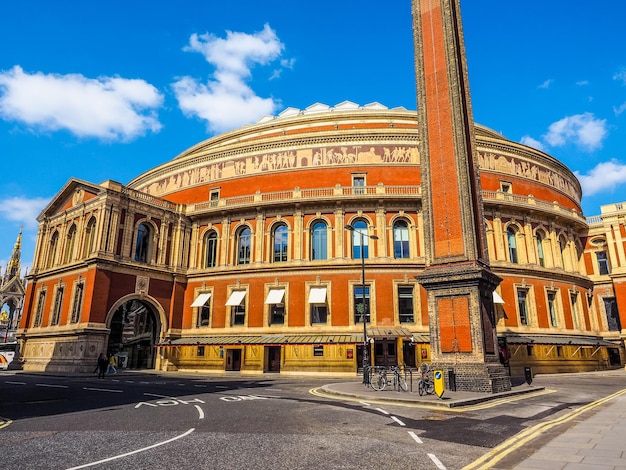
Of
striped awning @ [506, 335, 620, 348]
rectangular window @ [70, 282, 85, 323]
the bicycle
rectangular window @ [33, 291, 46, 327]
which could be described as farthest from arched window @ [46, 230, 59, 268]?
striped awning @ [506, 335, 620, 348]

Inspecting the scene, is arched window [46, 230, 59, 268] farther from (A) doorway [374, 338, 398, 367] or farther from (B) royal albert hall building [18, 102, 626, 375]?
(A) doorway [374, 338, 398, 367]

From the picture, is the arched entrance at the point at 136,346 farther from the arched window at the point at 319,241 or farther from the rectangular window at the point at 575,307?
the rectangular window at the point at 575,307

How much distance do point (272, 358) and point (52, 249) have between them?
2489 cm

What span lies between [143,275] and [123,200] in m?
6.73

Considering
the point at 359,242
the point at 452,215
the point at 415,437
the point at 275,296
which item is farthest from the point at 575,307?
the point at 415,437

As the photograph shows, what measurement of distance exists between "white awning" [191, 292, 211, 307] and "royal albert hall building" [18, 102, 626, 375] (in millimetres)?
204

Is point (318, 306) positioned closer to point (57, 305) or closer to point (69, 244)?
point (57, 305)

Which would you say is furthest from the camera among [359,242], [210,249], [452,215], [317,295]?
[210,249]

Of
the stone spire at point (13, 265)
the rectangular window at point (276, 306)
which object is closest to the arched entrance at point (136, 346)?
the rectangular window at point (276, 306)

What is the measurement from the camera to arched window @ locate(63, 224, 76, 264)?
38656 millimetres

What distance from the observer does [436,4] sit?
24.6 metres

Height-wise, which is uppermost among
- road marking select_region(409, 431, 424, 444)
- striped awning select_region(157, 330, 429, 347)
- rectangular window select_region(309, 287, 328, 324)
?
rectangular window select_region(309, 287, 328, 324)

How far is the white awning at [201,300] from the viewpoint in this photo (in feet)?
126

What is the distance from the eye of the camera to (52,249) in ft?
137
